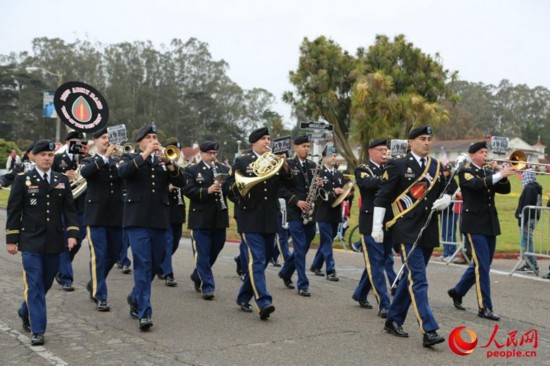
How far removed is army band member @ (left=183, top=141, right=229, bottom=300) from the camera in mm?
8984

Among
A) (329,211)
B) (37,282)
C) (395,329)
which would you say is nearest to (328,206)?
(329,211)

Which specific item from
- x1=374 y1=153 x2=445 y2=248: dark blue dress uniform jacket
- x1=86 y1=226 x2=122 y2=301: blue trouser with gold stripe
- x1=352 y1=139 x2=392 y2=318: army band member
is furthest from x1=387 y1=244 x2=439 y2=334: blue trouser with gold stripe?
x1=86 y1=226 x2=122 y2=301: blue trouser with gold stripe

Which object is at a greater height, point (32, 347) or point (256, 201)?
point (256, 201)

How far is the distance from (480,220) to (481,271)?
638 millimetres

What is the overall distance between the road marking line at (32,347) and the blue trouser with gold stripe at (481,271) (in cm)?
499

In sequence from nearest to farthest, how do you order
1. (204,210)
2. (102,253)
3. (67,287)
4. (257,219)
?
(257,219), (102,253), (204,210), (67,287)

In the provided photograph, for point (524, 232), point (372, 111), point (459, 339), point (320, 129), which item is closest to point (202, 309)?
point (459, 339)

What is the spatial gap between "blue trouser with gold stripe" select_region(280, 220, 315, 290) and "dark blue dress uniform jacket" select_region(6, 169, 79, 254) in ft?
11.4

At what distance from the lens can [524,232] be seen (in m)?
12.8

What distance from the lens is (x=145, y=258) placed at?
720 cm

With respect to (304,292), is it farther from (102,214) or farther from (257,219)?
(102,214)

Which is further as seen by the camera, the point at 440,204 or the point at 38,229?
the point at 440,204

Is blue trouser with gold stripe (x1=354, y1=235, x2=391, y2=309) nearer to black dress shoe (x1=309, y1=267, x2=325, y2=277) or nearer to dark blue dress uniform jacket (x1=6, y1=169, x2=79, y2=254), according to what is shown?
black dress shoe (x1=309, y1=267, x2=325, y2=277)

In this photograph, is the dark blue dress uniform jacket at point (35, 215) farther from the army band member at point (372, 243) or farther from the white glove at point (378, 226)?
the army band member at point (372, 243)
